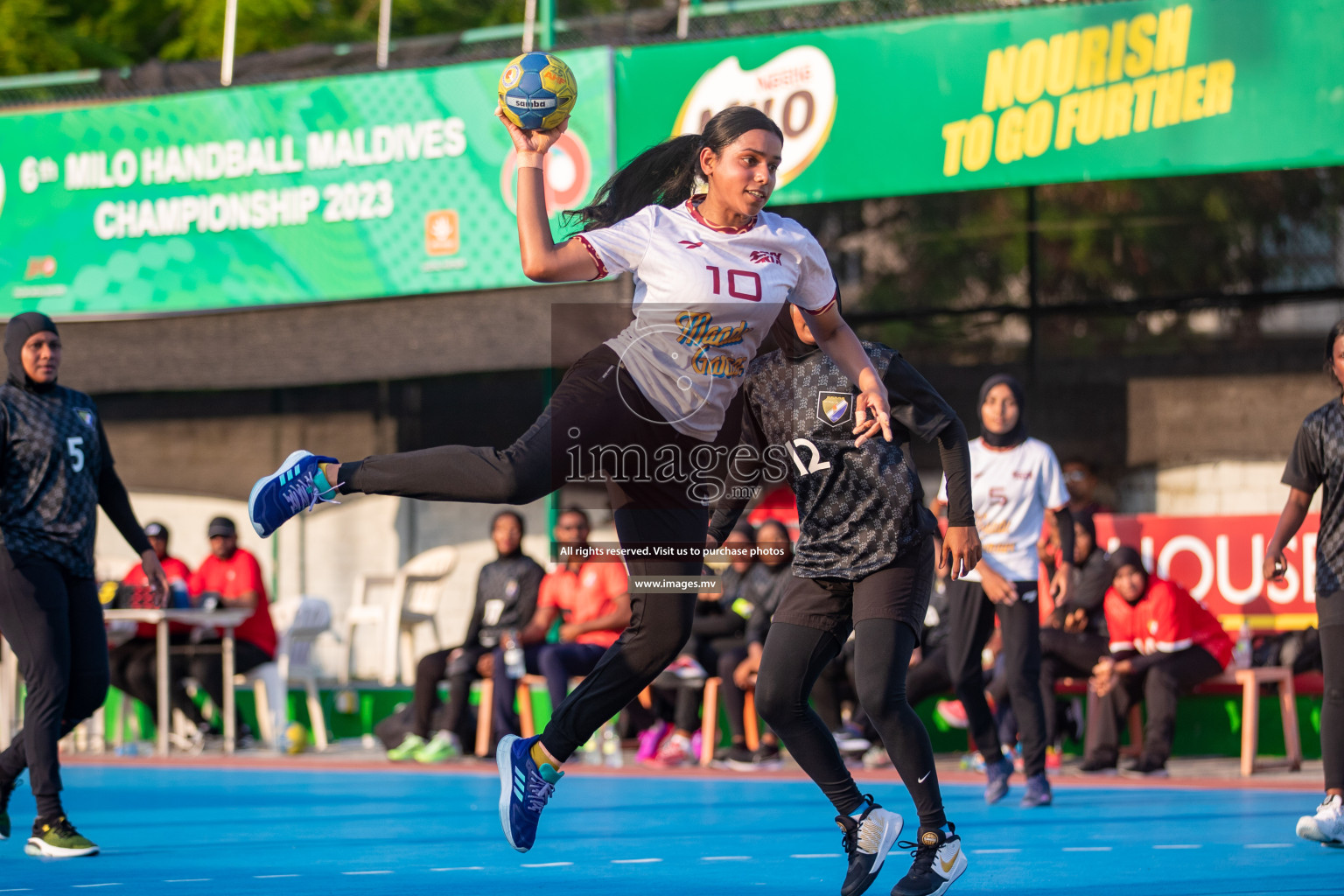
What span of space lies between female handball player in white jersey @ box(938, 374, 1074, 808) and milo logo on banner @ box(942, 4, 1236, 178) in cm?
322

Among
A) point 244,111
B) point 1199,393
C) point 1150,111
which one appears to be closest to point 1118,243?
point 1199,393

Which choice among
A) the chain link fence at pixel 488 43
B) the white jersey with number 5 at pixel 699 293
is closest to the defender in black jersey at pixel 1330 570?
the white jersey with number 5 at pixel 699 293

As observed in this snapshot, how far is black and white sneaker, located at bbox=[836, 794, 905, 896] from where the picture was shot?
5109 millimetres

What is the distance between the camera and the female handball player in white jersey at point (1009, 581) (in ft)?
27.4

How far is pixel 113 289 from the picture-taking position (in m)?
13.5

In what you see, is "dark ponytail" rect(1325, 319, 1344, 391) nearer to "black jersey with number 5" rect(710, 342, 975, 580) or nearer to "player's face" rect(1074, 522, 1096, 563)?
"black jersey with number 5" rect(710, 342, 975, 580)

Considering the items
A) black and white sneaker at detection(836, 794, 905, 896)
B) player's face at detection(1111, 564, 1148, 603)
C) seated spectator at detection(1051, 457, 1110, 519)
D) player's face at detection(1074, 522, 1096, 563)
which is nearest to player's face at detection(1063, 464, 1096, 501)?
seated spectator at detection(1051, 457, 1110, 519)

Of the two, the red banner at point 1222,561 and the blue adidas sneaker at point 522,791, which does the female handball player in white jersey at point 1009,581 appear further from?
Answer: the blue adidas sneaker at point 522,791

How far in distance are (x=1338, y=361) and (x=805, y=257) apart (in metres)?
2.72

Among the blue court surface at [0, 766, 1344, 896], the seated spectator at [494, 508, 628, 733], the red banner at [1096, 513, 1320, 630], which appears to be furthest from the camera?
the red banner at [1096, 513, 1320, 630]

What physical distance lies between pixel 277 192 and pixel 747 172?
29.1ft

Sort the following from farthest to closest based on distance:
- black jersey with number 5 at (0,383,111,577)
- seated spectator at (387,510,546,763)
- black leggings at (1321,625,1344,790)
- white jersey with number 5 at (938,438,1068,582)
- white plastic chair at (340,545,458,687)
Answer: white plastic chair at (340,545,458,687), seated spectator at (387,510,546,763), white jersey with number 5 at (938,438,1068,582), black jersey with number 5 at (0,383,111,577), black leggings at (1321,625,1344,790)

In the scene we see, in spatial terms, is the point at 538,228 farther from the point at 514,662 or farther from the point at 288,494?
the point at 514,662

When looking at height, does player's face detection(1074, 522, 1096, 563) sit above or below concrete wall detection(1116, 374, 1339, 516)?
below
